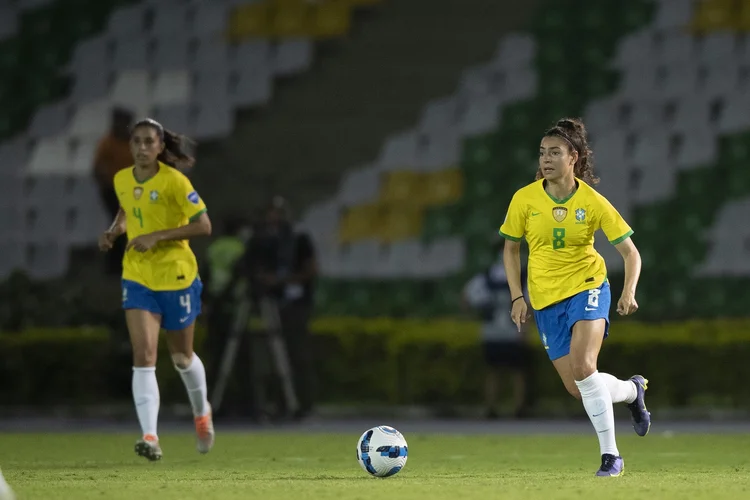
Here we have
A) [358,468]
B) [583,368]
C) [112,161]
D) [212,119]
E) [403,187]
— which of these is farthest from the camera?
[212,119]

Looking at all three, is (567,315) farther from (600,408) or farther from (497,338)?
(497,338)

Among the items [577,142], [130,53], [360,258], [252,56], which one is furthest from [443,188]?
[577,142]

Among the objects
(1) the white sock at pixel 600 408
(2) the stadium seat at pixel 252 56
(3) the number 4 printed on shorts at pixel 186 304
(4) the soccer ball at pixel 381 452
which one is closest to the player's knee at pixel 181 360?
(3) the number 4 printed on shorts at pixel 186 304

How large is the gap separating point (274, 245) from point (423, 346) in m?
2.48

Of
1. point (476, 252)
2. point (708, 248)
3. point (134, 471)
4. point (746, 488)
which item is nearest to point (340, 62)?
point (476, 252)

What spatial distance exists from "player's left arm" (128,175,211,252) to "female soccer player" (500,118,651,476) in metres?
2.29

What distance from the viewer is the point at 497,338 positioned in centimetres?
1578

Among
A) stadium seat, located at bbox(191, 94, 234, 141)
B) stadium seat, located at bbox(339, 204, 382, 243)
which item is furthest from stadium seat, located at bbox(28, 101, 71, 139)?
stadium seat, located at bbox(339, 204, 382, 243)

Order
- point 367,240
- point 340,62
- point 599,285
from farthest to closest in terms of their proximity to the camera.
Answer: point 340,62 < point 367,240 < point 599,285

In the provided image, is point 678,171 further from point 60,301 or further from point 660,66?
point 60,301

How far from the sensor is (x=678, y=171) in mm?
19797

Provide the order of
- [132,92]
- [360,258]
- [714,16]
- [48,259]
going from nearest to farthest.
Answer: [360,258]
[48,259]
[714,16]
[132,92]

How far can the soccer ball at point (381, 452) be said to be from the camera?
311 inches

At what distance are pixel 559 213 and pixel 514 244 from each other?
0.40m
